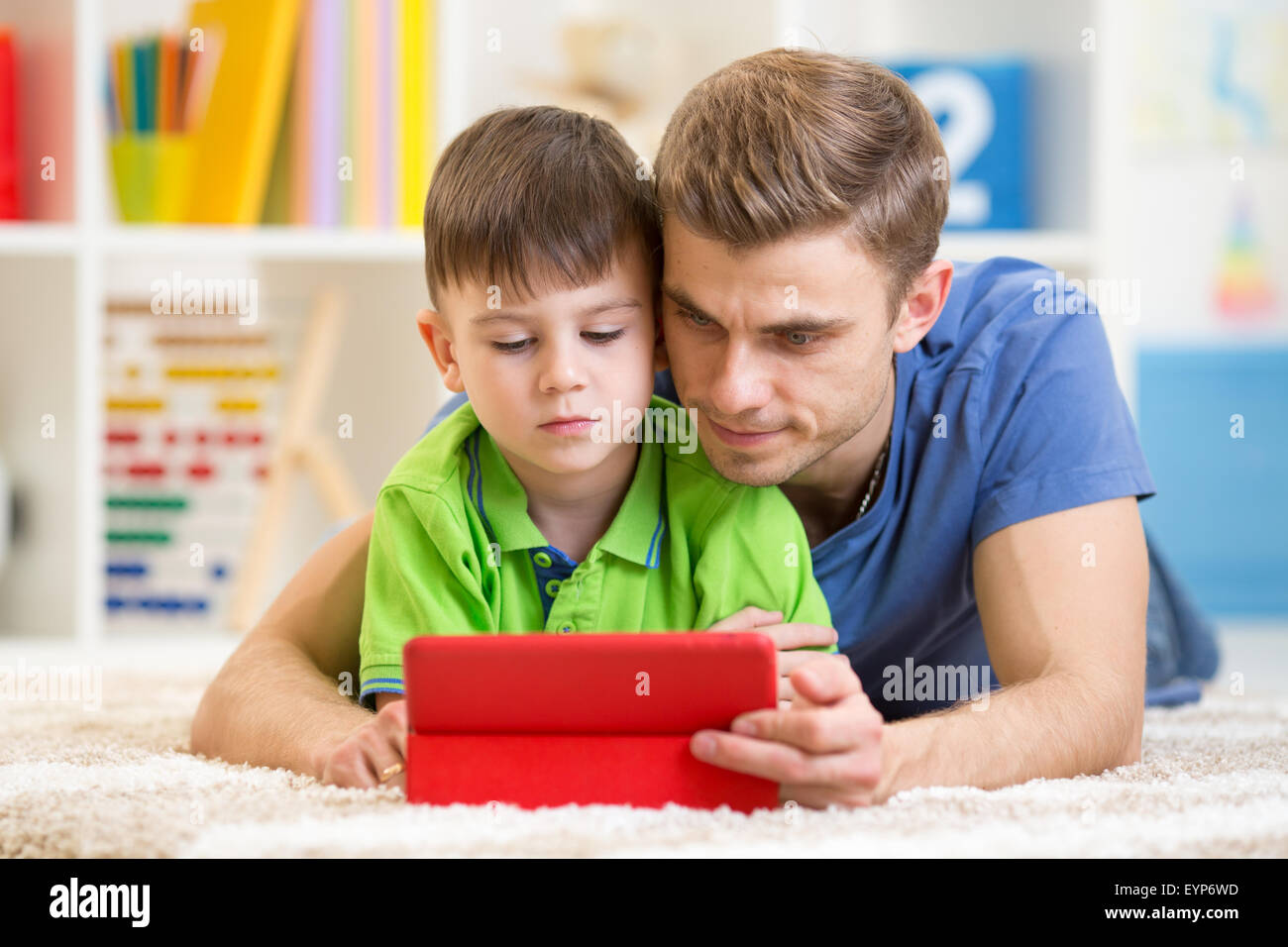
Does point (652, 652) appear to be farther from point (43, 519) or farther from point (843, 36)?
point (843, 36)

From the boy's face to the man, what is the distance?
0.04m

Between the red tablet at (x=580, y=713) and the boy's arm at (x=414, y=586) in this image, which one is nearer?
the red tablet at (x=580, y=713)

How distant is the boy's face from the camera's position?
107 centimetres

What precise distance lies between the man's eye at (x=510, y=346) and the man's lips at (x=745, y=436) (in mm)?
169

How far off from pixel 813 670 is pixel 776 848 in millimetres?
132

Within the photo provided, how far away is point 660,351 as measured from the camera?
117cm

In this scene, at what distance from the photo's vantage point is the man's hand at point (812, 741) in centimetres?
86

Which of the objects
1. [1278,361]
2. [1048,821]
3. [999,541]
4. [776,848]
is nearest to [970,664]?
[999,541]

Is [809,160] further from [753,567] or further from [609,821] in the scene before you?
[609,821]

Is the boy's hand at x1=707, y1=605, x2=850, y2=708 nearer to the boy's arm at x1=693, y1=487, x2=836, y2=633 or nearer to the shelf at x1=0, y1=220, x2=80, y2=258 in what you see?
the boy's arm at x1=693, y1=487, x2=836, y2=633
